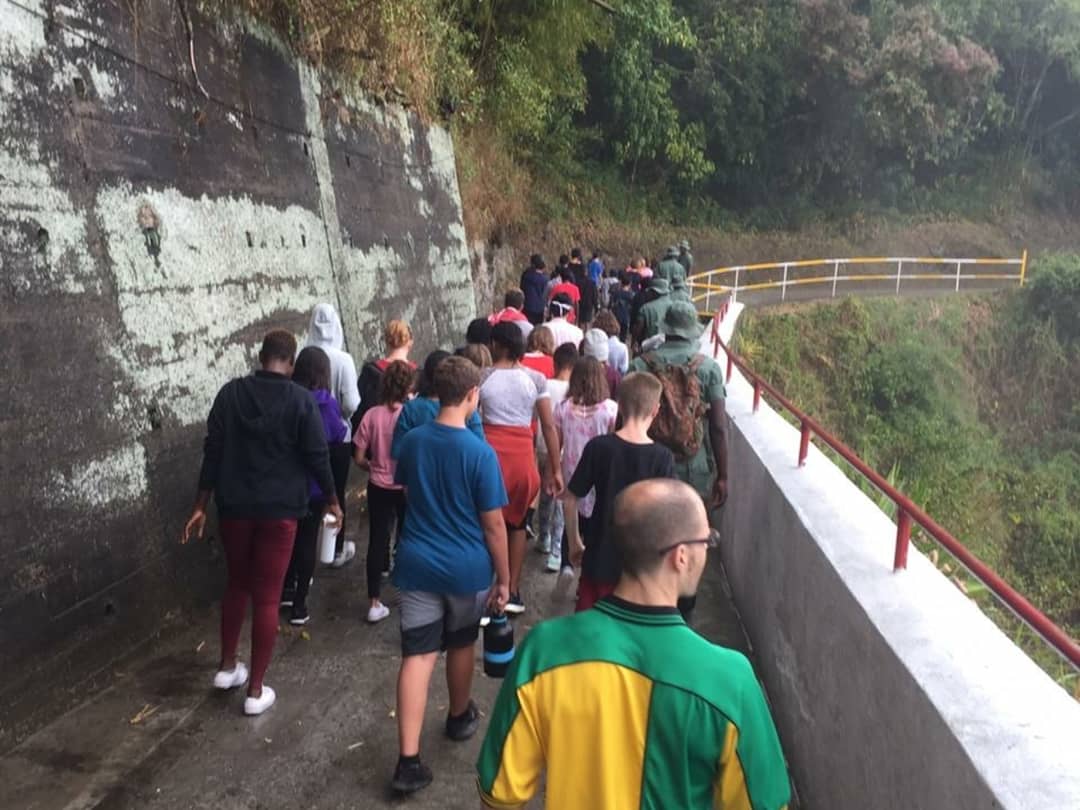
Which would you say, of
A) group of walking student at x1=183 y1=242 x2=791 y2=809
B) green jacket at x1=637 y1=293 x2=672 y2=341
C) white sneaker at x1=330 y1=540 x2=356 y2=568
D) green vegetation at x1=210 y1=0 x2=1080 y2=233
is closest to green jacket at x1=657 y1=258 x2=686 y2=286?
green jacket at x1=637 y1=293 x2=672 y2=341

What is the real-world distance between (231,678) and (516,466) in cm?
181

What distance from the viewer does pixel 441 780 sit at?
3652 millimetres

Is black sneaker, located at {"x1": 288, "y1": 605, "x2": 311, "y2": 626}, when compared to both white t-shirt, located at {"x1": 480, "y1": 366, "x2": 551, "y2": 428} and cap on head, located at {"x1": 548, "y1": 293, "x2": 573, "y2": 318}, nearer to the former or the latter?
white t-shirt, located at {"x1": 480, "y1": 366, "x2": 551, "y2": 428}

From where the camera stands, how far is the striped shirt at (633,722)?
176 cm

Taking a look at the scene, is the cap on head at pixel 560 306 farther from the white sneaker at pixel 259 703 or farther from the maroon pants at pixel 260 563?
the white sneaker at pixel 259 703

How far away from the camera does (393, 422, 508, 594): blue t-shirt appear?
340 centimetres

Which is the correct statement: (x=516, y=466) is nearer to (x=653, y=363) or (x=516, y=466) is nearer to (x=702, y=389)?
(x=653, y=363)

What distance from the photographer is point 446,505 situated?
3418 mm

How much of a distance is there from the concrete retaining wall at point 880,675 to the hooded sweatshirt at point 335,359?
8.43ft

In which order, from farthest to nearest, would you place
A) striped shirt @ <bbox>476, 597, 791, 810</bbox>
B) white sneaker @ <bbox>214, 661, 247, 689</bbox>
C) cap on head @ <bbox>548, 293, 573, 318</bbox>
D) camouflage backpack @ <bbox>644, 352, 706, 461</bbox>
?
cap on head @ <bbox>548, 293, 573, 318</bbox>, camouflage backpack @ <bbox>644, 352, 706, 461</bbox>, white sneaker @ <bbox>214, 661, 247, 689</bbox>, striped shirt @ <bbox>476, 597, 791, 810</bbox>

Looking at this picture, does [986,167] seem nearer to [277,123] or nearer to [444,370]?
[277,123]

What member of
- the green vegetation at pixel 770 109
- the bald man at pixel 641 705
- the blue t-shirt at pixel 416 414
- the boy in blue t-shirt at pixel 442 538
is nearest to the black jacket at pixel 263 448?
the blue t-shirt at pixel 416 414

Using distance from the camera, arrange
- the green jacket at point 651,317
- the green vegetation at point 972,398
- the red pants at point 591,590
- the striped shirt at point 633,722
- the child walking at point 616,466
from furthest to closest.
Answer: the green vegetation at point 972,398, the green jacket at point 651,317, the red pants at point 591,590, the child walking at point 616,466, the striped shirt at point 633,722

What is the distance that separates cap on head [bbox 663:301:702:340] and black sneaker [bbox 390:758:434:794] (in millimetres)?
2640
